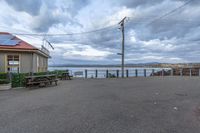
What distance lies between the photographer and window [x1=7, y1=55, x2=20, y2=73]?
1558 cm

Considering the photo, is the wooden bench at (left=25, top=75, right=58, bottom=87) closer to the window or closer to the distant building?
the distant building

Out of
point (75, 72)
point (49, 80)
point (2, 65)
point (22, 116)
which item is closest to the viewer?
point (22, 116)

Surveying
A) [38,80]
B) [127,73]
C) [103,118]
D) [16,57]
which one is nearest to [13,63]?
[16,57]

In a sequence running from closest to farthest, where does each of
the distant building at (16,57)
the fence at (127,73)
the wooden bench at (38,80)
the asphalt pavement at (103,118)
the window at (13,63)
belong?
the asphalt pavement at (103,118) → the wooden bench at (38,80) → the distant building at (16,57) → the window at (13,63) → the fence at (127,73)

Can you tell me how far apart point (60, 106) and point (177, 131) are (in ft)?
13.9

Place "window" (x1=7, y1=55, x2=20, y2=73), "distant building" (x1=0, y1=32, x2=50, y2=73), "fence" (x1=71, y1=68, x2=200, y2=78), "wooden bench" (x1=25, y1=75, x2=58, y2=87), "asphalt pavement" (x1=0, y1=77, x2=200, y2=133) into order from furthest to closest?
"fence" (x1=71, y1=68, x2=200, y2=78)
"window" (x1=7, y1=55, x2=20, y2=73)
"distant building" (x1=0, y1=32, x2=50, y2=73)
"wooden bench" (x1=25, y1=75, x2=58, y2=87)
"asphalt pavement" (x1=0, y1=77, x2=200, y2=133)

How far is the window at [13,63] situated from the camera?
15.6 m

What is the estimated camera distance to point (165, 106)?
6965 millimetres

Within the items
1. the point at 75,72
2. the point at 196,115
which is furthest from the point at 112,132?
the point at 75,72

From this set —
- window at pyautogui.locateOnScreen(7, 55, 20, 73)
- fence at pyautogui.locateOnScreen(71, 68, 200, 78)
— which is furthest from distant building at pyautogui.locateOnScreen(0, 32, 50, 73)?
fence at pyautogui.locateOnScreen(71, 68, 200, 78)

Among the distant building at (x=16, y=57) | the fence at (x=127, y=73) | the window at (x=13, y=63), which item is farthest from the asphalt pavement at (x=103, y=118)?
the fence at (x=127, y=73)

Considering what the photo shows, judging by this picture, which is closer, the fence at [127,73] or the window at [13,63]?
the window at [13,63]

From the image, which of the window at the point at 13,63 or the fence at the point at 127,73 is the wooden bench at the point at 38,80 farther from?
the fence at the point at 127,73

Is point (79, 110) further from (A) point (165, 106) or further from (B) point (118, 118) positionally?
(A) point (165, 106)
